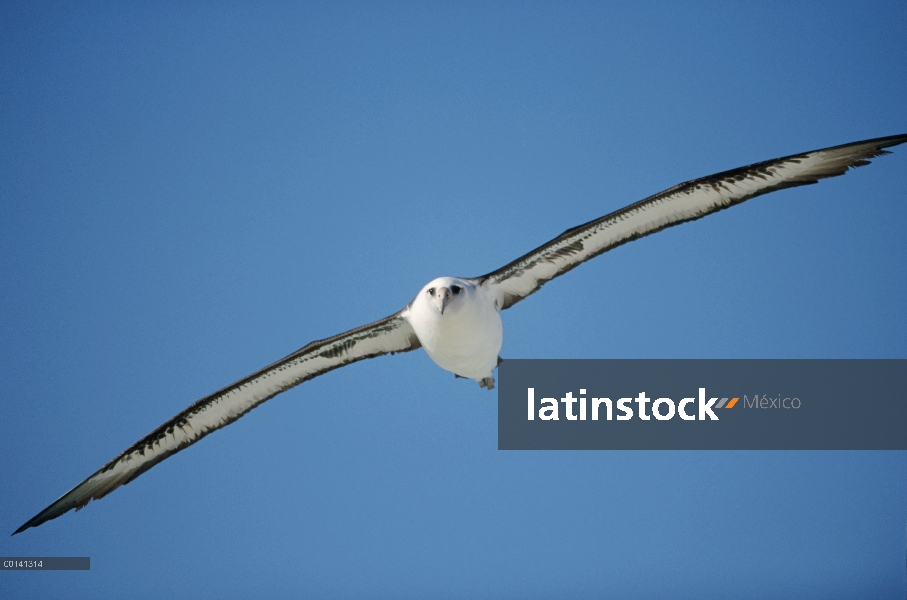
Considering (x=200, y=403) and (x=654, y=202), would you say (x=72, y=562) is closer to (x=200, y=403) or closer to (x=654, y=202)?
(x=200, y=403)

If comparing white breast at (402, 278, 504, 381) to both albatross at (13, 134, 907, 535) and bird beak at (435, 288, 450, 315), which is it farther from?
bird beak at (435, 288, 450, 315)

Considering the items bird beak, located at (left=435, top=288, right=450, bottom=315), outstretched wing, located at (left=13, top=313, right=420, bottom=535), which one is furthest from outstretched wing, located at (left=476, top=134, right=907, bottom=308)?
outstretched wing, located at (left=13, top=313, right=420, bottom=535)

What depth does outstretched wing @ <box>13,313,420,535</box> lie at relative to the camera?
47.2 feet

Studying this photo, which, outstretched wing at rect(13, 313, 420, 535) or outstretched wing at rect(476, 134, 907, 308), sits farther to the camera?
outstretched wing at rect(13, 313, 420, 535)

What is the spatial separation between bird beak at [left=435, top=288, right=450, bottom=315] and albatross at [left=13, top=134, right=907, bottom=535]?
0.05 feet

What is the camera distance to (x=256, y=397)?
49.2 feet

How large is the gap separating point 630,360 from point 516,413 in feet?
7.89

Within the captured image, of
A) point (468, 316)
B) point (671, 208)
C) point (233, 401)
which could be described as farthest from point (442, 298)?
point (233, 401)

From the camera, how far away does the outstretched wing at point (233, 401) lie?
14383 millimetres

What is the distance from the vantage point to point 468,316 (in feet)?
41.9

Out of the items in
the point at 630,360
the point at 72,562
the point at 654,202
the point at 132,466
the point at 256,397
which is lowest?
the point at 72,562

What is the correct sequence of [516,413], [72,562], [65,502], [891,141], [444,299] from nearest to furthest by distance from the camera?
[891,141], [444,299], [65,502], [72,562], [516,413]

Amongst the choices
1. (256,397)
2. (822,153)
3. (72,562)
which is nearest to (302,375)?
(256,397)

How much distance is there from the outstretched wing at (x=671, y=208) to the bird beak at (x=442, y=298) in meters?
1.27
